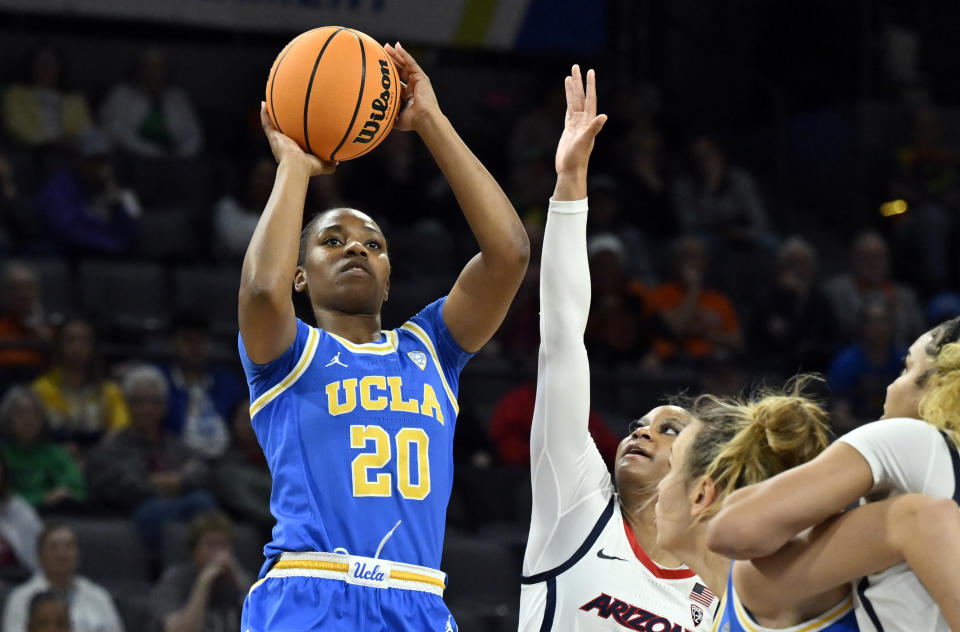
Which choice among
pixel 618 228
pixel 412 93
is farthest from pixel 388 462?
pixel 618 228

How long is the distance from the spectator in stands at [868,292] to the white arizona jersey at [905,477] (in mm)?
7684

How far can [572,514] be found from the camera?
12.6 feet

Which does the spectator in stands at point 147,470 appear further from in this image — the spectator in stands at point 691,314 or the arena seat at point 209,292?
the spectator in stands at point 691,314

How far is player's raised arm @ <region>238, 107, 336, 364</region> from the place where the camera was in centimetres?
335

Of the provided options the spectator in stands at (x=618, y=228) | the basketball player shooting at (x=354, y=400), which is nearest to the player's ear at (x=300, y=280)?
the basketball player shooting at (x=354, y=400)

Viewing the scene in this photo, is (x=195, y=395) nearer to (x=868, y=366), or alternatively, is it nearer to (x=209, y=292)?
(x=209, y=292)

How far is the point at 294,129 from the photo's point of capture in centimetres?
367

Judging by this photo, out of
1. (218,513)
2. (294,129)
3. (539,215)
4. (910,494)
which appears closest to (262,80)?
(539,215)

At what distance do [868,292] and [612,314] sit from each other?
7.48 ft

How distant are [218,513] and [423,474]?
12.1ft

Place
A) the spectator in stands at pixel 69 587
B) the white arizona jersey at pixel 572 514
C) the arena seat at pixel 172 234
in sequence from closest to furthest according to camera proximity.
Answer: the white arizona jersey at pixel 572 514, the spectator in stands at pixel 69 587, the arena seat at pixel 172 234

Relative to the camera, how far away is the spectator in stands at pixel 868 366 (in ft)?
30.1

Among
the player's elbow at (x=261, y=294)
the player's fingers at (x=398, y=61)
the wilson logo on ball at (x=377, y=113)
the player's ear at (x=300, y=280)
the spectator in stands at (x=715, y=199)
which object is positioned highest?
the spectator in stands at (x=715, y=199)

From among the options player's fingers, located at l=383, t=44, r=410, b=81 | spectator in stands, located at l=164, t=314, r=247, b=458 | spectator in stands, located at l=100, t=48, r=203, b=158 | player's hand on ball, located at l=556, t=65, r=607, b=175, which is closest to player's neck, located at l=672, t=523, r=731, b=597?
player's hand on ball, located at l=556, t=65, r=607, b=175
